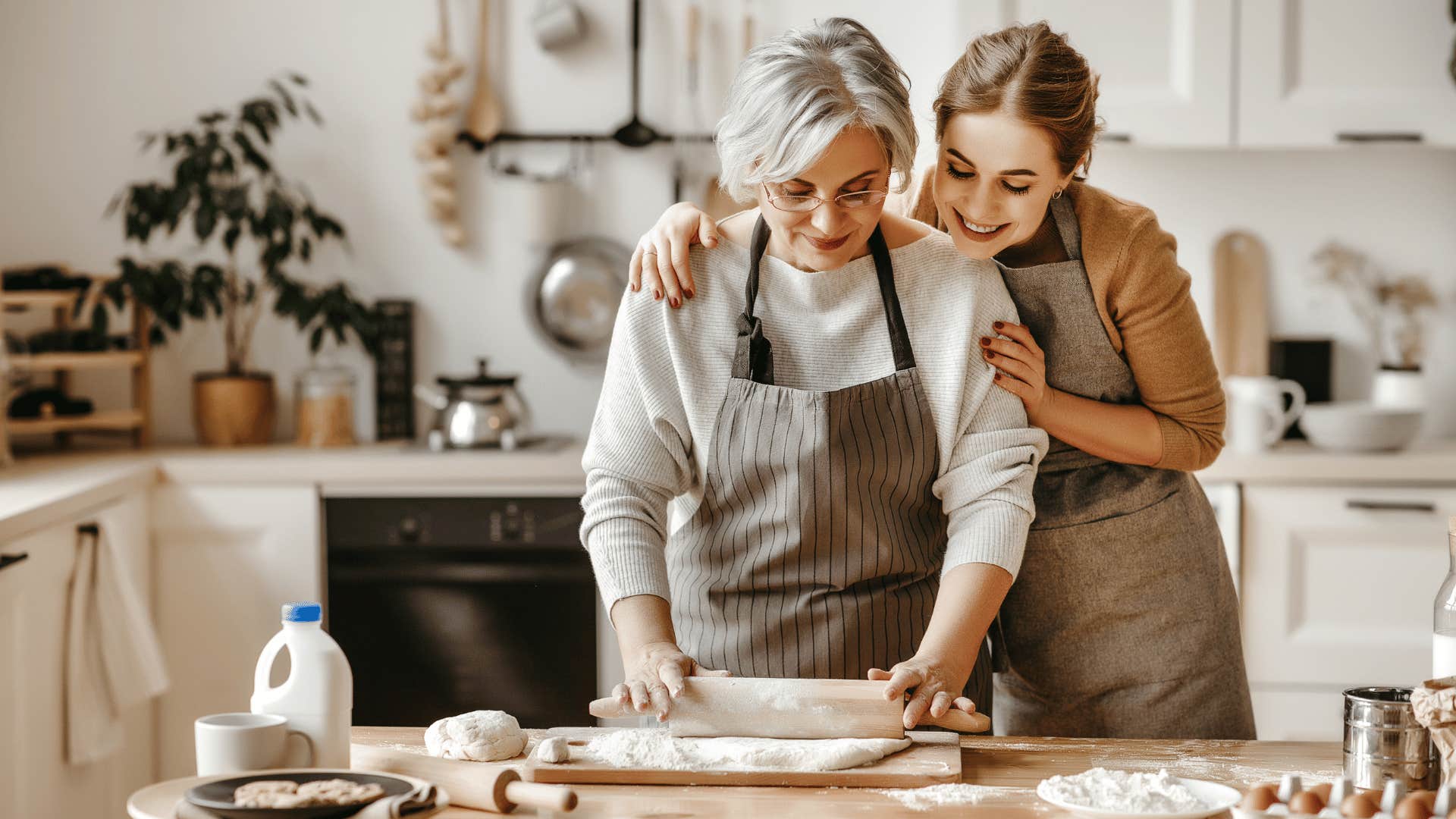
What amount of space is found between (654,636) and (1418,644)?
6.41 ft

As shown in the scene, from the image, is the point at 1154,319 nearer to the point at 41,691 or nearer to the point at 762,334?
the point at 762,334

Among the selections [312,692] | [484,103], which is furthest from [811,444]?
[484,103]

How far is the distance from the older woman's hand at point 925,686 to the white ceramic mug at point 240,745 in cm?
53

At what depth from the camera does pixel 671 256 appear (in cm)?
150

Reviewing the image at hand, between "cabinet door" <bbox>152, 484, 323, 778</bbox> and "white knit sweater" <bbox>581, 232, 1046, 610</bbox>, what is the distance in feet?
4.69

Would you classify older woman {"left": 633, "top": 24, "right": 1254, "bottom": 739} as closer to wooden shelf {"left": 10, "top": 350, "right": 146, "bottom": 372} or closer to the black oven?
the black oven

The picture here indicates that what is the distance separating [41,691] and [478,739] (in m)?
1.35

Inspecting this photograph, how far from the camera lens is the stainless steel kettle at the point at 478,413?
2.85m

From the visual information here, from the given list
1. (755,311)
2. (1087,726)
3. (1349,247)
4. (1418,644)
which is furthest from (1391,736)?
(1349,247)

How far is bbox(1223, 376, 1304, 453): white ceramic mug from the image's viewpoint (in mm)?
2768

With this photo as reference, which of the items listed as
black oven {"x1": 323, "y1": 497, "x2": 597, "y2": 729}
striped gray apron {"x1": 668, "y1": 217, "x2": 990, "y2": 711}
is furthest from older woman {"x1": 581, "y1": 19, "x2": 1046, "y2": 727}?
black oven {"x1": 323, "y1": 497, "x2": 597, "y2": 729}

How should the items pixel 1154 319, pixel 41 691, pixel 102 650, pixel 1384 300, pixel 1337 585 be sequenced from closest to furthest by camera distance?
1. pixel 1154 319
2. pixel 41 691
3. pixel 102 650
4. pixel 1337 585
5. pixel 1384 300

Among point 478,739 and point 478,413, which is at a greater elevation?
point 478,413

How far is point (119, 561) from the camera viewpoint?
242 centimetres
